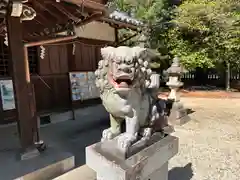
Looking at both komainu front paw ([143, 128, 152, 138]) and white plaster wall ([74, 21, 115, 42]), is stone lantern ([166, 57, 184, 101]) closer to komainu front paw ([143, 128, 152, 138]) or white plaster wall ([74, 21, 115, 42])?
white plaster wall ([74, 21, 115, 42])

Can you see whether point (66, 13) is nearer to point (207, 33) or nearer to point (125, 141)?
point (125, 141)

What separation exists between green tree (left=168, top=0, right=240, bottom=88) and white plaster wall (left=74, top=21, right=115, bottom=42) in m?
6.11

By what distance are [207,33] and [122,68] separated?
12966 millimetres

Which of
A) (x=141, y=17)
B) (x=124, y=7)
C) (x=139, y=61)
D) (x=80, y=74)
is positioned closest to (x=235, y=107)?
(x=80, y=74)

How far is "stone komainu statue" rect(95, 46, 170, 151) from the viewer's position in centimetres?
193

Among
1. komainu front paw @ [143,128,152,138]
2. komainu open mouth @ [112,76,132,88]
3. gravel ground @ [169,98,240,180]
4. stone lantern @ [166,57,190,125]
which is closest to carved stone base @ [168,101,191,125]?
stone lantern @ [166,57,190,125]

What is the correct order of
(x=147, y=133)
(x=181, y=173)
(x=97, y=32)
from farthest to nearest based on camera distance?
(x=97, y=32) → (x=181, y=173) → (x=147, y=133)

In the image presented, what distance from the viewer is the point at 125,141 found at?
6.88 ft

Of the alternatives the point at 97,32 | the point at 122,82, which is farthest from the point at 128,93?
the point at 97,32

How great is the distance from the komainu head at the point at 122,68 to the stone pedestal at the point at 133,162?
627mm

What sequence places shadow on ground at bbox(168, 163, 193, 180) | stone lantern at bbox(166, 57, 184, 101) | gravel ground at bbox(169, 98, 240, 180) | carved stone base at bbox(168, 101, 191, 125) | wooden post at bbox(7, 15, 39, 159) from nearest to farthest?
wooden post at bbox(7, 15, 39, 159), shadow on ground at bbox(168, 163, 193, 180), gravel ground at bbox(169, 98, 240, 180), carved stone base at bbox(168, 101, 191, 125), stone lantern at bbox(166, 57, 184, 101)

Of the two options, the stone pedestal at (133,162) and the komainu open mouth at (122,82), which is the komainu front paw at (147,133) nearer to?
the stone pedestal at (133,162)

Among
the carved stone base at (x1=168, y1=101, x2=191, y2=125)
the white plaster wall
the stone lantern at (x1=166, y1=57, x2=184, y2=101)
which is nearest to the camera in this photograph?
the carved stone base at (x1=168, y1=101, x2=191, y2=125)

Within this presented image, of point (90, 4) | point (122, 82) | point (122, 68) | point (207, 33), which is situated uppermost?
point (207, 33)
